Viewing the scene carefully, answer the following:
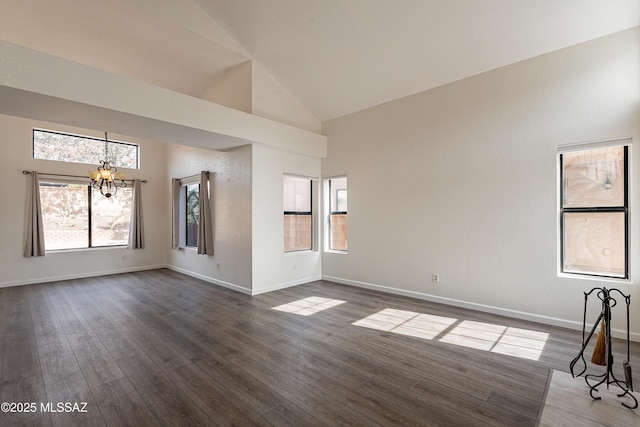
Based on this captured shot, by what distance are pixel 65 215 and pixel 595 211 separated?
9315mm

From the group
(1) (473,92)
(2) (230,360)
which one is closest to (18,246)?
(2) (230,360)

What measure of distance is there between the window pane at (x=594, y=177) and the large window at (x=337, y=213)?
352 cm

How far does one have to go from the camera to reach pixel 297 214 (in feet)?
20.2

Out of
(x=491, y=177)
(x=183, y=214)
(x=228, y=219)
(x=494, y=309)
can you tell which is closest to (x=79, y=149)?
(x=183, y=214)

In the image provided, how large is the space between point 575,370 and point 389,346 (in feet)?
5.38

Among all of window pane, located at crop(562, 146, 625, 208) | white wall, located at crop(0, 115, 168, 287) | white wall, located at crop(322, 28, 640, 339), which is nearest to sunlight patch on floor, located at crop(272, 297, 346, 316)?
white wall, located at crop(322, 28, 640, 339)

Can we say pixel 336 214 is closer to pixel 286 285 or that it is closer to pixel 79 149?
pixel 286 285

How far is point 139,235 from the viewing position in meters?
7.41

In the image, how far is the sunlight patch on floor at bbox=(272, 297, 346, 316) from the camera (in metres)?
4.32

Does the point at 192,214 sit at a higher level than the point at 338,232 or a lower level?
higher

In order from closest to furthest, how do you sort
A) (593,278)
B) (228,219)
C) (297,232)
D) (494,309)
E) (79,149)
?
(593,278), (494,309), (228,219), (297,232), (79,149)

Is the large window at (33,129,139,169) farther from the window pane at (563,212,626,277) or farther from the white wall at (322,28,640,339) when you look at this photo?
the window pane at (563,212,626,277)

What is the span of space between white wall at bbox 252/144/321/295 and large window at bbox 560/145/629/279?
4.16 m

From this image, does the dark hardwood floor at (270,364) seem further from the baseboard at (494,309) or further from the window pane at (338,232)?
the window pane at (338,232)
